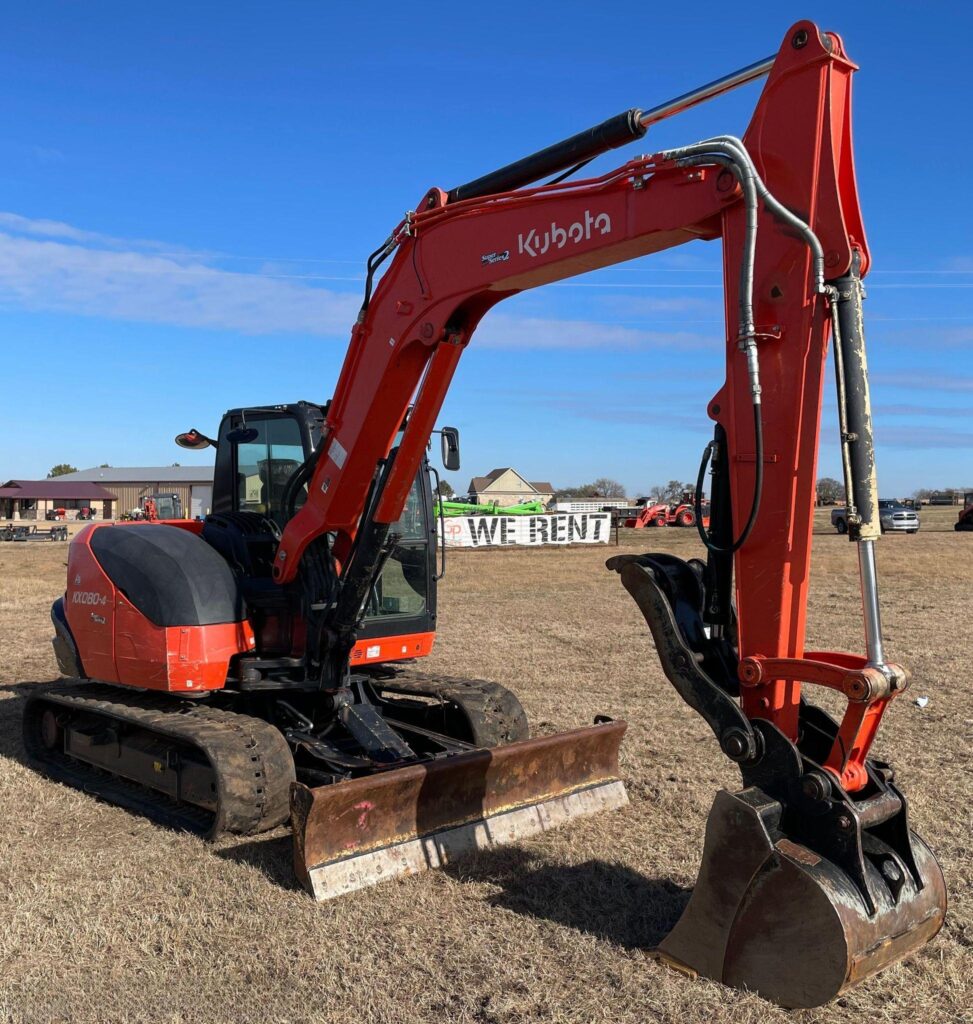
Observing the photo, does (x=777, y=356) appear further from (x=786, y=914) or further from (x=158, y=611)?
(x=158, y=611)

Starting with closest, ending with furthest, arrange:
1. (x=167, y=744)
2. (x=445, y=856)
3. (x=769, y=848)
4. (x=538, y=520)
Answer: (x=769, y=848) → (x=445, y=856) → (x=167, y=744) → (x=538, y=520)

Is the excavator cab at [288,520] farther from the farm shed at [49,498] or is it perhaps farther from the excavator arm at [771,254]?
the farm shed at [49,498]

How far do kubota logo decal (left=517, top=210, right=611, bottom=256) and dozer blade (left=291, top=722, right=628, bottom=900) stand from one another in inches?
111

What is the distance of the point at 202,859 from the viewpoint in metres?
5.57

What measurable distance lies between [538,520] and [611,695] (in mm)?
24200

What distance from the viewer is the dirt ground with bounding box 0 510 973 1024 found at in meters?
3.98

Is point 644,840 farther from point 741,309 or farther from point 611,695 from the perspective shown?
point 611,695

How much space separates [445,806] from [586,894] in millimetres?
1036

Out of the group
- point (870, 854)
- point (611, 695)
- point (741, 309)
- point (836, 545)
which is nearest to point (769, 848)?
point (870, 854)

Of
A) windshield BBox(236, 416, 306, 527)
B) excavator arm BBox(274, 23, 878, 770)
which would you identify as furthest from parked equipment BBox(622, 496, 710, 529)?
excavator arm BBox(274, 23, 878, 770)

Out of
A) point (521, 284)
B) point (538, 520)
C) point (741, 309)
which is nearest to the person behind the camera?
point (741, 309)

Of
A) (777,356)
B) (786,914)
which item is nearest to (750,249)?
(777,356)

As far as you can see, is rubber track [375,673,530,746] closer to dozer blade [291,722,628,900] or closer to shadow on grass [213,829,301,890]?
dozer blade [291,722,628,900]

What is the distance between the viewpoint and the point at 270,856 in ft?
18.5
